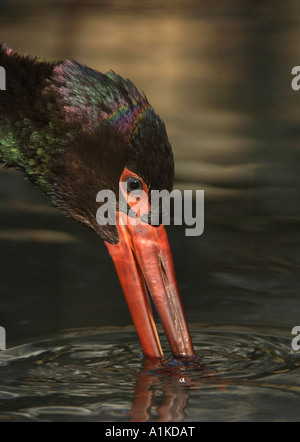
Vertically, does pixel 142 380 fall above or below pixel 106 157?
below

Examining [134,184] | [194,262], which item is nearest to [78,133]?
[134,184]

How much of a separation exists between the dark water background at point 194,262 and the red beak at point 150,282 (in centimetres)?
11

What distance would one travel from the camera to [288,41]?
417 inches

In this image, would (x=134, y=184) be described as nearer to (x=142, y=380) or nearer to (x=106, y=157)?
(x=106, y=157)

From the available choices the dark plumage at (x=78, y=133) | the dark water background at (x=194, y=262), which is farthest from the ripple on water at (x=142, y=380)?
the dark plumage at (x=78, y=133)

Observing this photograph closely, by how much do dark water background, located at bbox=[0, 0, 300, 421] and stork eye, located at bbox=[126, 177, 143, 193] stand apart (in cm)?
71

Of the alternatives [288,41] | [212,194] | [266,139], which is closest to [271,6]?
[288,41]

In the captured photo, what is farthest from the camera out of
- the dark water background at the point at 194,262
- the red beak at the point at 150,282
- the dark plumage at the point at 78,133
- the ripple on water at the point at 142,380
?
the red beak at the point at 150,282

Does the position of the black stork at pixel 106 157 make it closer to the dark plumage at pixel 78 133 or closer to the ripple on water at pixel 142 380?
Result: the dark plumage at pixel 78 133

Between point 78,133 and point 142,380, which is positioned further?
point 78,133

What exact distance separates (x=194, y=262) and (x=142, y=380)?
5.48ft

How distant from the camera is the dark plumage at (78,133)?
4145 mm

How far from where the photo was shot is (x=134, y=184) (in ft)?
13.8
